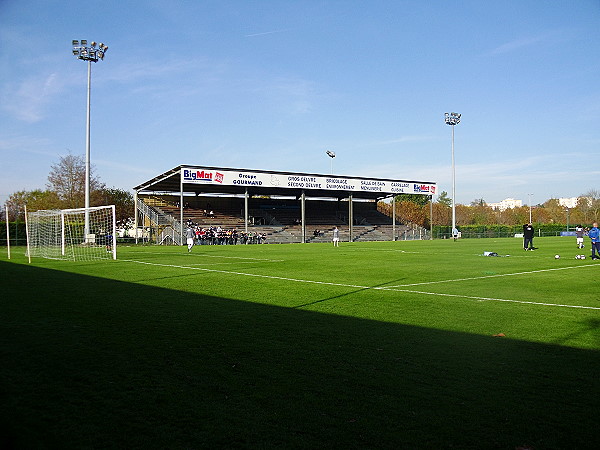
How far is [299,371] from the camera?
5.43 m

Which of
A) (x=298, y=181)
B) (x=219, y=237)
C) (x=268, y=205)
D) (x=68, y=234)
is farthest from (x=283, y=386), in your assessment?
(x=268, y=205)

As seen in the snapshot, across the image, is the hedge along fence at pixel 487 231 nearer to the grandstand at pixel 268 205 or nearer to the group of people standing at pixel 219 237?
the grandstand at pixel 268 205

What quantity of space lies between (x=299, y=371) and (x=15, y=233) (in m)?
50.2

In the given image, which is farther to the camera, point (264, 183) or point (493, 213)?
point (493, 213)

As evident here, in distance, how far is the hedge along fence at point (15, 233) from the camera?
46.6m

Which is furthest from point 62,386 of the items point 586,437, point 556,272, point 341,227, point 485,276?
point 341,227

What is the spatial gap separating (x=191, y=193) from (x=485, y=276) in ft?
163

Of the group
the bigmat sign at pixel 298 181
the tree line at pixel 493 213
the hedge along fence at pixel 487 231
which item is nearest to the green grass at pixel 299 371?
the bigmat sign at pixel 298 181

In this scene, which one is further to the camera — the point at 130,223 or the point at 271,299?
the point at 130,223

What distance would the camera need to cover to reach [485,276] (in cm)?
1606

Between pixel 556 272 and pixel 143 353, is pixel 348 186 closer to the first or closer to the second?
pixel 556 272

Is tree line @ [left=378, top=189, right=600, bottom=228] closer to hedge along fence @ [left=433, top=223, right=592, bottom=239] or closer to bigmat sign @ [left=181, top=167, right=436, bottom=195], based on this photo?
hedge along fence @ [left=433, top=223, right=592, bottom=239]

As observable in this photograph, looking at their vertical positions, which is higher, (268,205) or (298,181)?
(298,181)

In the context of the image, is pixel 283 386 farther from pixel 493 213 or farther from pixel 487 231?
pixel 493 213
